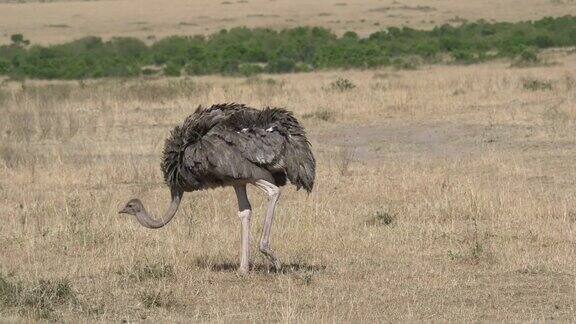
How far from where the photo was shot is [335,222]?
36.8ft

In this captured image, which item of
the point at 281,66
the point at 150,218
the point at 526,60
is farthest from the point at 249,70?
the point at 150,218

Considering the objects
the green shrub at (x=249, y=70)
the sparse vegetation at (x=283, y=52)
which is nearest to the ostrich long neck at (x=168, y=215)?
the green shrub at (x=249, y=70)

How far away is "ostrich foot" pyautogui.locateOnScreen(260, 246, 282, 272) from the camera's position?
345 inches

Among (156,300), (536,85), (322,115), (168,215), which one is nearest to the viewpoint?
(156,300)

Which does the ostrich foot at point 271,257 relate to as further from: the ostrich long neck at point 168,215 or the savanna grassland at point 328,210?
the ostrich long neck at point 168,215

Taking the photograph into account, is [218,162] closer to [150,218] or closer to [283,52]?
[150,218]

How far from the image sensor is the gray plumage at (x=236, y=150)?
→ 28.8ft

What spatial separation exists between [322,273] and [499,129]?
32.7 ft

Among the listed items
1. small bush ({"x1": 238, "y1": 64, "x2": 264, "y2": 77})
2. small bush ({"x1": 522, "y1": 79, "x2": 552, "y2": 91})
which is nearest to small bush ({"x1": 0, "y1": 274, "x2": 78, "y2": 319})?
small bush ({"x1": 522, "y1": 79, "x2": 552, "y2": 91})

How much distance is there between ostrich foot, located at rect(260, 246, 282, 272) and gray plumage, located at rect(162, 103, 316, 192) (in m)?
0.52

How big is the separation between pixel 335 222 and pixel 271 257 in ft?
7.75

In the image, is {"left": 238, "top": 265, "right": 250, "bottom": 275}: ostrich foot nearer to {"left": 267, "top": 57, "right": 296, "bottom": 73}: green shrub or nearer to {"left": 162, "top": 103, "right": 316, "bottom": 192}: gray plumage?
{"left": 162, "top": 103, "right": 316, "bottom": 192}: gray plumage

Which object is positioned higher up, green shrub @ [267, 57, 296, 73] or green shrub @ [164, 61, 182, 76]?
green shrub @ [267, 57, 296, 73]

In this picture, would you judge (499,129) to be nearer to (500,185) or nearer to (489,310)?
(500,185)
